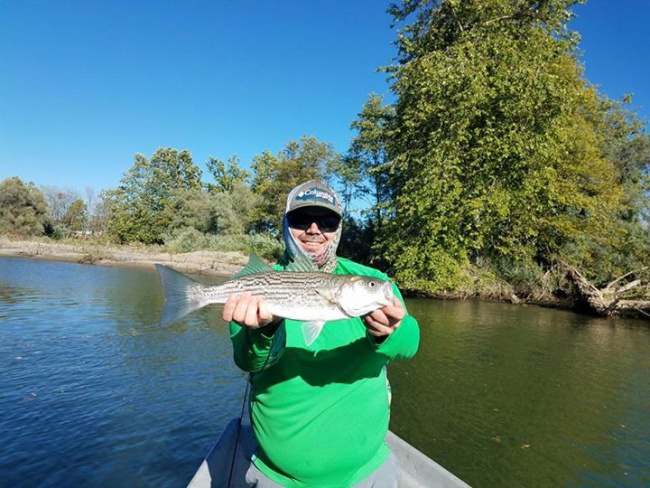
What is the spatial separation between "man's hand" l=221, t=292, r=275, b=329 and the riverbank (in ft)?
118

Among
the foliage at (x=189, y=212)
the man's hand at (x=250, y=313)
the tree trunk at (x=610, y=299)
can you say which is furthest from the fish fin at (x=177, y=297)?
the foliage at (x=189, y=212)

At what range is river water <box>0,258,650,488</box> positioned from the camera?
6.69 m

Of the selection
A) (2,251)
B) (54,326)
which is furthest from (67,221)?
(54,326)

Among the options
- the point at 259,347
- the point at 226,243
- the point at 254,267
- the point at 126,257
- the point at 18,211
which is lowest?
the point at 126,257

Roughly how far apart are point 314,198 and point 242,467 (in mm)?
3162

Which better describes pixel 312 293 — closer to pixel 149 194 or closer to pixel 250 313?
pixel 250 313

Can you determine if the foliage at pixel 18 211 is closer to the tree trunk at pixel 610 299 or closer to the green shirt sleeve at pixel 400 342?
the tree trunk at pixel 610 299

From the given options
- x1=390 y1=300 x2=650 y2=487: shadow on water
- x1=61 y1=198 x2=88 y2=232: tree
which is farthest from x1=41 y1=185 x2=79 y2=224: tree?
x1=390 y1=300 x2=650 y2=487: shadow on water

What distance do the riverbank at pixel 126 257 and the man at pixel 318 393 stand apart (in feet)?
117

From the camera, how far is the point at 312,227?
11.1 feet

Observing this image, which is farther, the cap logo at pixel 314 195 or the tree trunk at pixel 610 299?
the tree trunk at pixel 610 299

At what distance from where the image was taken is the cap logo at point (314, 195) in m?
3.35

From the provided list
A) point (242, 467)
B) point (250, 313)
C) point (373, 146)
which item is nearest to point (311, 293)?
point (250, 313)

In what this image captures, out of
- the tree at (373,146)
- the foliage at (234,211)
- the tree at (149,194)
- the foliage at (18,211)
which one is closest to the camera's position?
the tree at (373,146)
